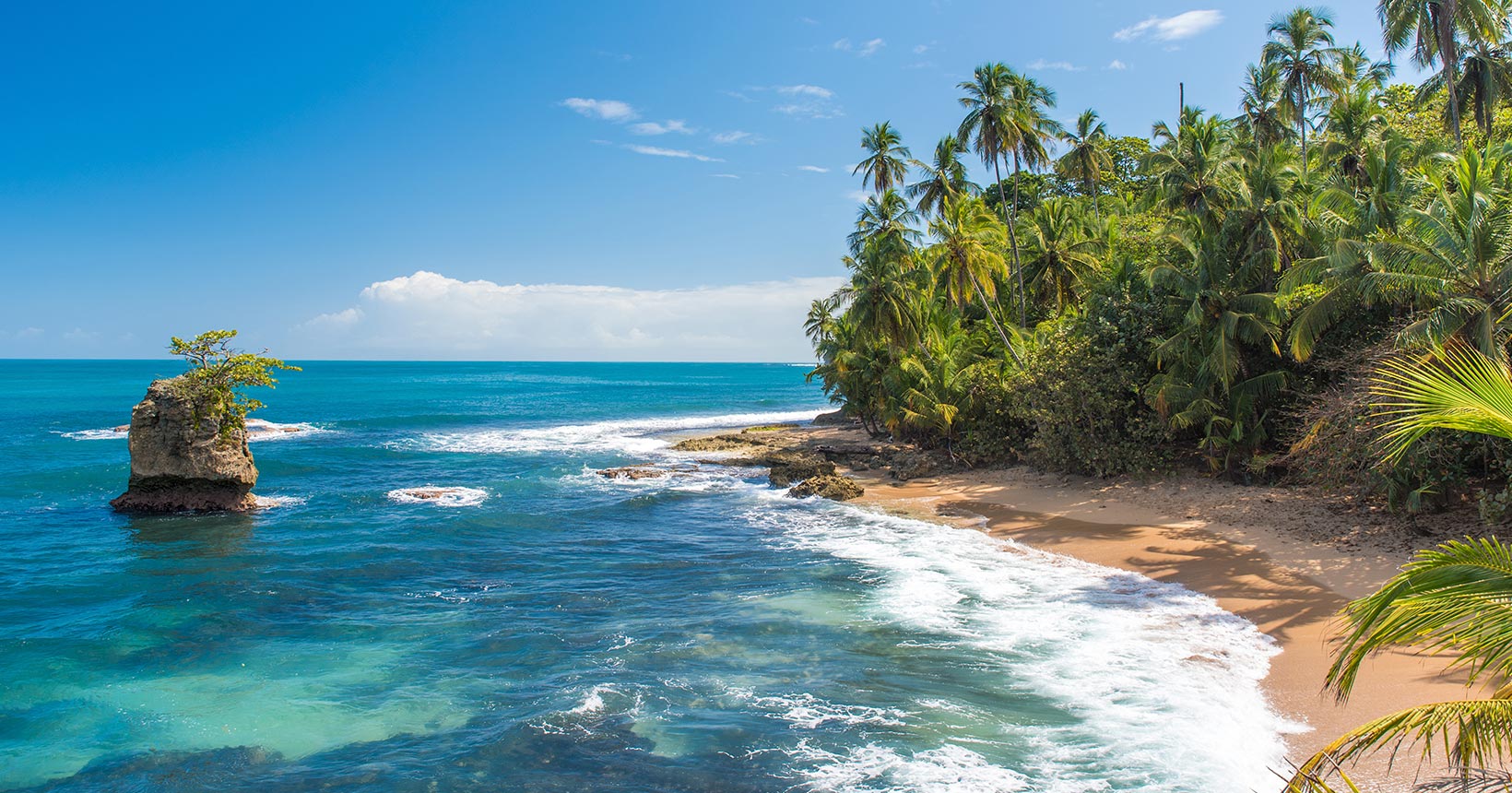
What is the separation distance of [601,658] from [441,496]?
64.0 ft

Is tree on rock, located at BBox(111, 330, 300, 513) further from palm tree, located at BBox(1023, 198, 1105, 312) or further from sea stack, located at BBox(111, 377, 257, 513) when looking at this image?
palm tree, located at BBox(1023, 198, 1105, 312)

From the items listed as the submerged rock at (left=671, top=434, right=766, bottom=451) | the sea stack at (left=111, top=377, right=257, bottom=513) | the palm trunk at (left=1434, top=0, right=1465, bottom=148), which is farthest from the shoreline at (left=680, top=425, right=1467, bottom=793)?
the sea stack at (left=111, top=377, right=257, bottom=513)

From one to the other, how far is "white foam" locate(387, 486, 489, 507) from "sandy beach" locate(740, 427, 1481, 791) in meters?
14.9

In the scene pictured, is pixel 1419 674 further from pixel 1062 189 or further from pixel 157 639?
pixel 1062 189

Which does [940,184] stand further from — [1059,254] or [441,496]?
[441,496]

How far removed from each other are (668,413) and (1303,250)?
58.1m

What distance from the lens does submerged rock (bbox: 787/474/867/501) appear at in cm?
2956

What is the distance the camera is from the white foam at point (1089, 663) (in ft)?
33.2

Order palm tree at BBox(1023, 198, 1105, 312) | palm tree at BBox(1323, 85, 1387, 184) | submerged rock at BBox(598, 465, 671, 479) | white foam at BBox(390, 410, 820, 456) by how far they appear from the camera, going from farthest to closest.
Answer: white foam at BBox(390, 410, 820, 456) → submerged rock at BBox(598, 465, 671, 479) → palm tree at BBox(1023, 198, 1105, 312) → palm tree at BBox(1323, 85, 1387, 184)

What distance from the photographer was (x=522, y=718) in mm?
12078

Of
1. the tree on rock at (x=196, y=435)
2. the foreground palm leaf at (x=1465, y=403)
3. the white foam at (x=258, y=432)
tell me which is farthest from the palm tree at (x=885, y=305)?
the white foam at (x=258, y=432)

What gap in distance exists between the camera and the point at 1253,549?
61.6 ft

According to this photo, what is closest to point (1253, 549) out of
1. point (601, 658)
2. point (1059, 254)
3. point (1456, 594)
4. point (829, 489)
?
point (829, 489)

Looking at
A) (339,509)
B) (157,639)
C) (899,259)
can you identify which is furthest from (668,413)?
(157,639)
